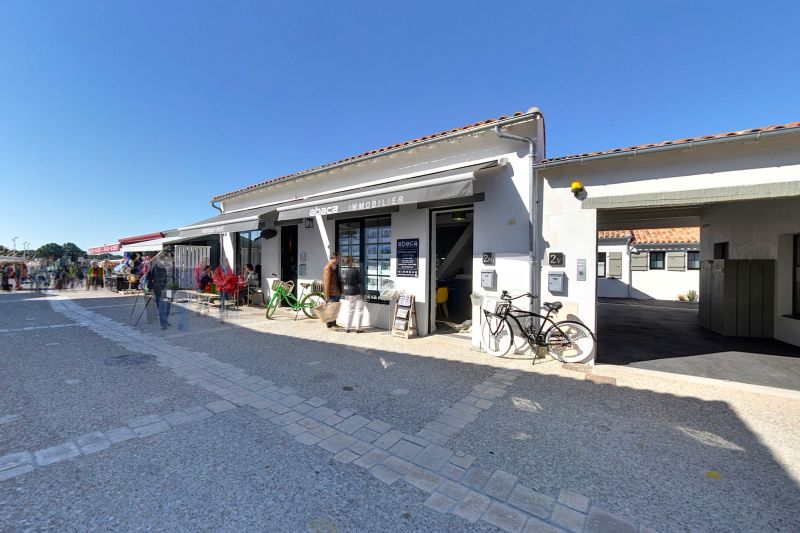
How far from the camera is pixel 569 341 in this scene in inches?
211

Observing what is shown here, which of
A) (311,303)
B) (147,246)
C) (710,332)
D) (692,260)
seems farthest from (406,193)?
(692,260)

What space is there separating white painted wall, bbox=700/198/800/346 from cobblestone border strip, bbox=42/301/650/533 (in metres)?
7.42

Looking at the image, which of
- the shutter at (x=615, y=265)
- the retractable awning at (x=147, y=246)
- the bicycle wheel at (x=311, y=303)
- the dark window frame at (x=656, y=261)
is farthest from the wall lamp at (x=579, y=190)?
the retractable awning at (x=147, y=246)

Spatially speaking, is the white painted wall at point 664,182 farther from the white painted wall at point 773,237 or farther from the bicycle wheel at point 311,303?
the bicycle wheel at point 311,303

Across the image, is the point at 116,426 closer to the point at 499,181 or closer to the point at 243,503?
the point at 243,503

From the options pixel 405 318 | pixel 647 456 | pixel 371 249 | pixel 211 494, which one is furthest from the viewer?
pixel 371 249

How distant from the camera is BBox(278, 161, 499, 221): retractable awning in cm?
567

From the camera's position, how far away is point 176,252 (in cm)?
1352

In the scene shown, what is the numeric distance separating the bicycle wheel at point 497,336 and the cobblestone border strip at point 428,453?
35.0 inches

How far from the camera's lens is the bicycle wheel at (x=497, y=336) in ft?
18.8

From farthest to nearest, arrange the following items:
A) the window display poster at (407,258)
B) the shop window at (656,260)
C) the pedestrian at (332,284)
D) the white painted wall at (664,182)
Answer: the shop window at (656,260) < the pedestrian at (332,284) < the window display poster at (407,258) < the white painted wall at (664,182)

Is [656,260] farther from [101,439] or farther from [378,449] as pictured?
[101,439]

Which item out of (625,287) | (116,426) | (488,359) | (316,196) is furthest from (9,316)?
(625,287)

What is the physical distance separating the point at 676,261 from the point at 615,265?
271 centimetres
